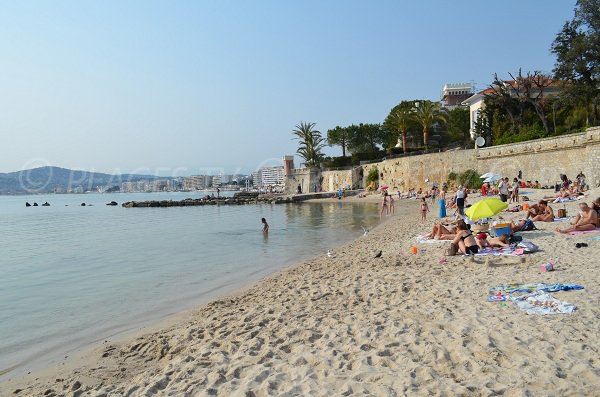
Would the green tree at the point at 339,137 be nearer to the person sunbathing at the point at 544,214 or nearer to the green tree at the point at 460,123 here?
the green tree at the point at 460,123

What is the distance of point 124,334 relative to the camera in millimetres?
7262

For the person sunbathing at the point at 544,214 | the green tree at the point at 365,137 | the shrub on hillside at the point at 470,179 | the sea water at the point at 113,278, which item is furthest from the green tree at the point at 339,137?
the person sunbathing at the point at 544,214

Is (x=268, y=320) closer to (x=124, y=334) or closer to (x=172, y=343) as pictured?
(x=172, y=343)

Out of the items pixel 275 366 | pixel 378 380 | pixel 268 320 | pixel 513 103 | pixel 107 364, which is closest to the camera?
pixel 378 380

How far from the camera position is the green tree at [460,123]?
4906 centimetres

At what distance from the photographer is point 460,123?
49094 millimetres

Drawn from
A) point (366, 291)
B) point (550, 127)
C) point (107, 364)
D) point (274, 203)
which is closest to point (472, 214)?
point (366, 291)

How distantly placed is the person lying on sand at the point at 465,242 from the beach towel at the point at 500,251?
0.46ft

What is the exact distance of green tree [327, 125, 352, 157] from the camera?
67.7m

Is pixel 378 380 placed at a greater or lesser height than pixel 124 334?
greater

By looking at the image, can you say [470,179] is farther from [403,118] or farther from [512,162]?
[403,118]

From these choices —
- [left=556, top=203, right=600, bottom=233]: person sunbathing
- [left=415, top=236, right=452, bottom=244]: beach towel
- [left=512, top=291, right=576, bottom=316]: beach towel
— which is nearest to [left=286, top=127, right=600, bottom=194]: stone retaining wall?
[left=556, top=203, right=600, bottom=233]: person sunbathing

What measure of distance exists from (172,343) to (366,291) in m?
3.13

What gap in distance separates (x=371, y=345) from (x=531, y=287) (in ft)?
9.59
